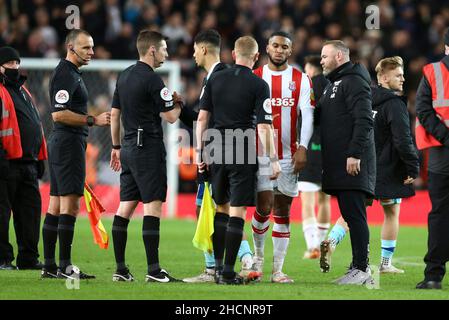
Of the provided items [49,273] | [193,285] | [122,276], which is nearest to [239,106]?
[193,285]

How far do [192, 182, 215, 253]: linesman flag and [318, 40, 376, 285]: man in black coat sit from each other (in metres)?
1.07

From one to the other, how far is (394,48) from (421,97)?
1356 centimetres

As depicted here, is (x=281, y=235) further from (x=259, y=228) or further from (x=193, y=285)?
(x=193, y=285)

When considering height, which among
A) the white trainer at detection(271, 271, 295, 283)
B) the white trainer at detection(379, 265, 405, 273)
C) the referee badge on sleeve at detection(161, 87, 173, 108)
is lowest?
the white trainer at detection(379, 265, 405, 273)

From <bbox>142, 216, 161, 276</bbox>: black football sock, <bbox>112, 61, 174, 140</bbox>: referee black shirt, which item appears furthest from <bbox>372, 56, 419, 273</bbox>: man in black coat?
<bbox>142, 216, 161, 276</bbox>: black football sock

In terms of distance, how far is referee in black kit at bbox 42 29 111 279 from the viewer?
9344mm

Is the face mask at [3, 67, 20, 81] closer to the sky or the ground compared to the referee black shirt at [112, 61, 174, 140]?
closer to the sky

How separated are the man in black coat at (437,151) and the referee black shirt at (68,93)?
3.13m

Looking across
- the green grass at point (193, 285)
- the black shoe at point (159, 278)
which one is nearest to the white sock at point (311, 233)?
the green grass at point (193, 285)

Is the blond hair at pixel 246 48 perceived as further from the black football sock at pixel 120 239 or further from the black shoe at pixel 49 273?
the black shoe at pixel 49 273

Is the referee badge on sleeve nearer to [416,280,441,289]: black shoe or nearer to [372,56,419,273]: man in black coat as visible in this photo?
[372,56,419,273]: man in black coat

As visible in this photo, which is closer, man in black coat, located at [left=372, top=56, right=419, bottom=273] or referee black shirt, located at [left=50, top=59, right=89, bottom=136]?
referee black shirt, located at [left=50, top=59, right=89, bottom=136]

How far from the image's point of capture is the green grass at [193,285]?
8.09 meters

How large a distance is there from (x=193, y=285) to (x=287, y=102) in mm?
2002
